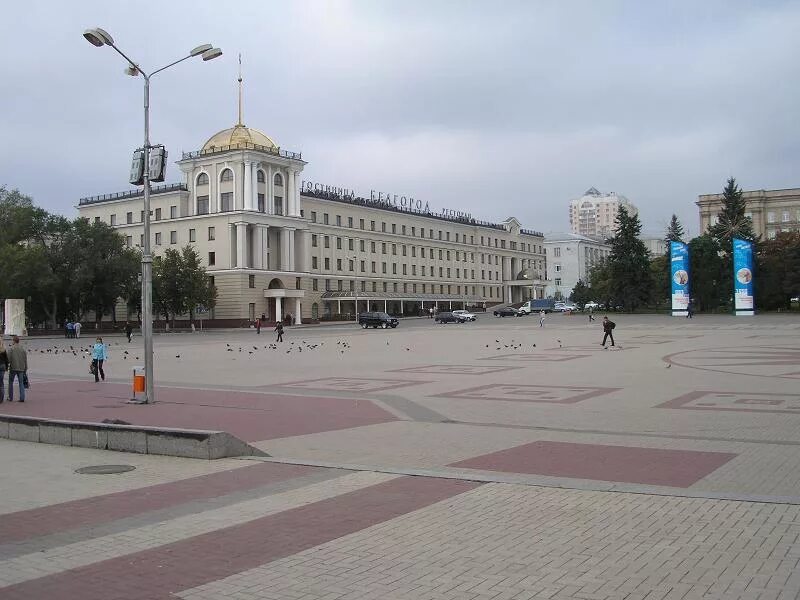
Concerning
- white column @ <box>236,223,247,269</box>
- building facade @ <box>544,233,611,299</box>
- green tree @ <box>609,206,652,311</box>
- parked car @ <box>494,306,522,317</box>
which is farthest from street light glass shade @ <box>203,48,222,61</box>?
building facade @ <box>544,233,611,299</box>

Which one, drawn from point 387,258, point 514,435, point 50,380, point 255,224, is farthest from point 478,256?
point 514,435

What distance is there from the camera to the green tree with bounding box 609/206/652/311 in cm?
9025

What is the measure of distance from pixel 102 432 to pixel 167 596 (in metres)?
7.55

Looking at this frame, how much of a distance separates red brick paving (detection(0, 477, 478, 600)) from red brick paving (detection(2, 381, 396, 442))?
521 centimetres

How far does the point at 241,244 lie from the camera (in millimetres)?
92125

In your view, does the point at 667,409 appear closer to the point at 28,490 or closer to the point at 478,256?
the point at 28,490

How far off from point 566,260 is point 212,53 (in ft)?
566

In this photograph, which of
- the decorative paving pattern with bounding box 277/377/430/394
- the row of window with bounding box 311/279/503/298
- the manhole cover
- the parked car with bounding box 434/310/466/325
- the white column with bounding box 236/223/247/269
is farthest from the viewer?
the row of window with bounding box 311/279/503/298

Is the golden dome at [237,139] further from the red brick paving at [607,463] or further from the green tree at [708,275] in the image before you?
the red brick paving at [607,463]

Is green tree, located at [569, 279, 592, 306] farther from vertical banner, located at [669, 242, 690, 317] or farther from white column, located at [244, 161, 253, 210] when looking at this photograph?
white column, located at [244, 161, 253, 210]

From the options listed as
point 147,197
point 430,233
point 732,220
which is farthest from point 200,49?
point 430,233

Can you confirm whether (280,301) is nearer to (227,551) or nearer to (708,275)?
(708,275)

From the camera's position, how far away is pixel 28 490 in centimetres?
928

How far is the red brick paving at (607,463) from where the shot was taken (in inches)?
369
